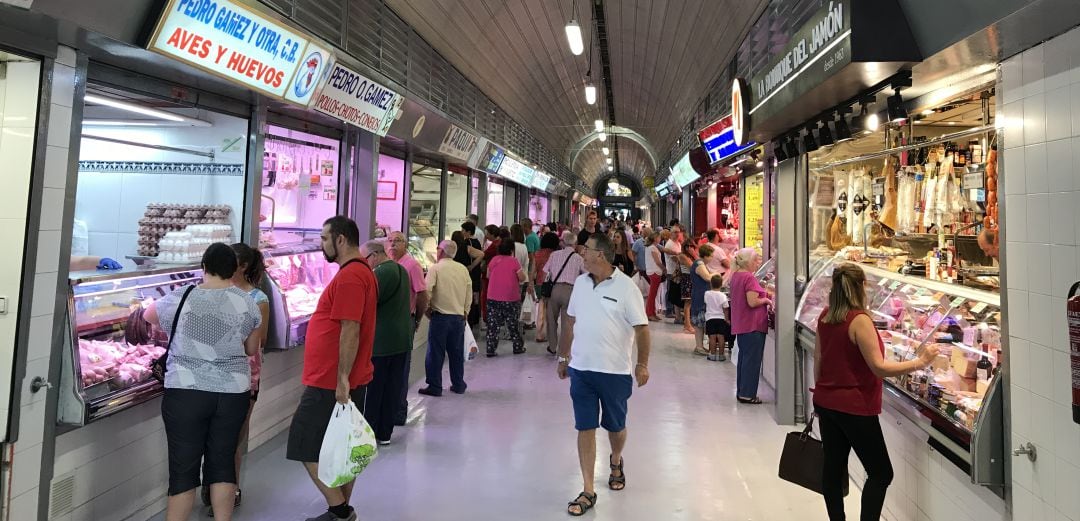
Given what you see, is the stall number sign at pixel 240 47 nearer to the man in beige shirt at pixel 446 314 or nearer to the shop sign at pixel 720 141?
the man in beige shirt at pixel 446 314

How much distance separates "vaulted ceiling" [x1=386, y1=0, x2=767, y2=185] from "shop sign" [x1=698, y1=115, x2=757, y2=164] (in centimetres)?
109

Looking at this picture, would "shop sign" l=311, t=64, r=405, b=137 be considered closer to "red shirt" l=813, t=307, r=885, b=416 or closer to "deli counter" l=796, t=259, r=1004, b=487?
"red shirt" l=813, t=307, r=885, b=416

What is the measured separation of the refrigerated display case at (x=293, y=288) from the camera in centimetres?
484

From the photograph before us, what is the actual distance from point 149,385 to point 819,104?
14.1 feet

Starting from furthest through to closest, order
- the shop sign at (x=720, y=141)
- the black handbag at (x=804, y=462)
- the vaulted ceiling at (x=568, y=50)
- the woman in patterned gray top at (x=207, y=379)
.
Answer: the vaulted ceiling at (x=568, y=50)
the shop sign at (x=720, y=141)
the black handbag at (x=804, y=462)
the woman in patterned gray top at (x=207, y=379)

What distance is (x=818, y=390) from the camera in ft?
11.1

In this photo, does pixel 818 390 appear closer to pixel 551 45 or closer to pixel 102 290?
pixel 102 290

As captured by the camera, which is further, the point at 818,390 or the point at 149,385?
the point at 149,385

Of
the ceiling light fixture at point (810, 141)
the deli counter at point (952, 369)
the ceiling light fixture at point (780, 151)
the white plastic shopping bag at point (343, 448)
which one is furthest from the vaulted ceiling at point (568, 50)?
the white plastic shopping bag at point (343, 448)

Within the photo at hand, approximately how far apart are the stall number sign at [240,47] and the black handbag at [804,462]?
3.82m

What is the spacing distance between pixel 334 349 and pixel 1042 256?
3.11 m

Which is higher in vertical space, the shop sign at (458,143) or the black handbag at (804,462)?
the shop sign at (458,143)

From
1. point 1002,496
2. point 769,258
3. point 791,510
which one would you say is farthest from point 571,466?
point 769,258

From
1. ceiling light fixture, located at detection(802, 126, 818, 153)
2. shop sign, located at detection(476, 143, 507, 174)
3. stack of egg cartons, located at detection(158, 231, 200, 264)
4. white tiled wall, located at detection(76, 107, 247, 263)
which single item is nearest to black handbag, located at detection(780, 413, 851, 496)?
ceiling light fixture, located at detection(802, 126, 818, 153)
